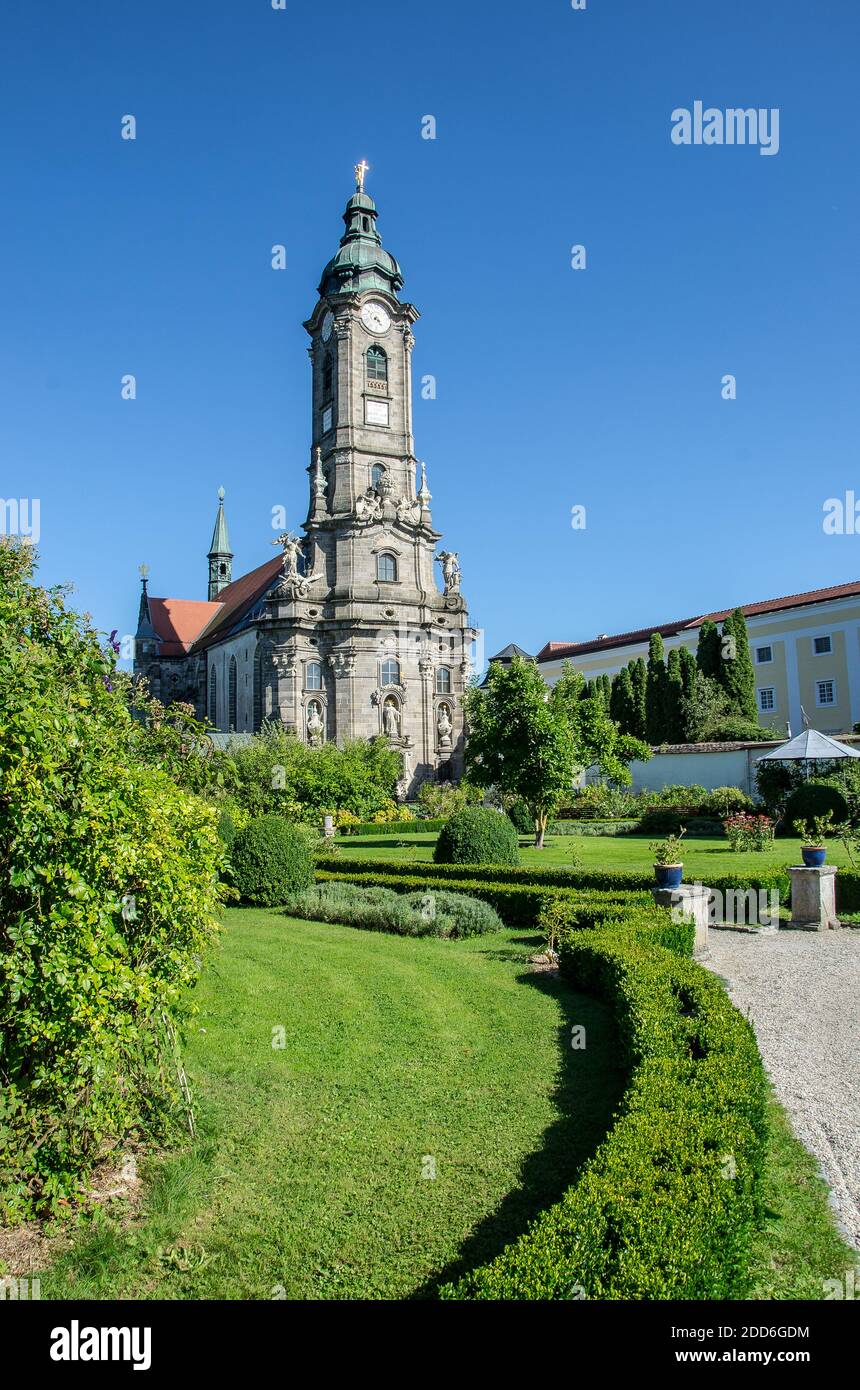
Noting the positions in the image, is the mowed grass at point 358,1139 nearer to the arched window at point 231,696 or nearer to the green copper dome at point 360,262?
the arched window at point 231,696

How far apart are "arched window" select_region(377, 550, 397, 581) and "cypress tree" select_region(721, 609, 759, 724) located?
741 inches

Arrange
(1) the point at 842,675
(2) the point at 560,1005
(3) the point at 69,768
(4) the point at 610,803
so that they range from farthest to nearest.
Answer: (1) the point at 842,675 < (4) the point at 610,803 < (2) the point at 560,1005 < (3) the point at 69,768

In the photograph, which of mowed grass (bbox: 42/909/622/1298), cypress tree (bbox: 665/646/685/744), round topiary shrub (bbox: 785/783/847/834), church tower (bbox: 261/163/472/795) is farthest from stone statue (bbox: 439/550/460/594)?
mowed grass (bbox: 42/909/622/1298)

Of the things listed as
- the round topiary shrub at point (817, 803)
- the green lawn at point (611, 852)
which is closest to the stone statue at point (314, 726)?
the green lawn at point (611, 852)

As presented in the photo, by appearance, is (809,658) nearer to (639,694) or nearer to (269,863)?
(639,694)

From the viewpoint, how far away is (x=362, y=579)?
49250 mm

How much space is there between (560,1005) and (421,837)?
74.9ft

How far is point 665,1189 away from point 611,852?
21.0m

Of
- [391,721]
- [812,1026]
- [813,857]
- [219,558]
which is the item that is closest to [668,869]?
[813,857]

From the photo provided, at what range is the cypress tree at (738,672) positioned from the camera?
47.8m

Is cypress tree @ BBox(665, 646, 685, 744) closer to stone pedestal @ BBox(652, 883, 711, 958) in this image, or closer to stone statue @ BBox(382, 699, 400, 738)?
stone statue @ BBox(382, 699, 400, 738)

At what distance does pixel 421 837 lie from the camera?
3312cm
